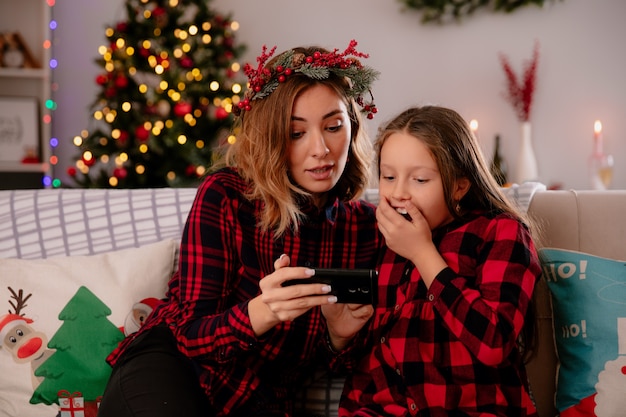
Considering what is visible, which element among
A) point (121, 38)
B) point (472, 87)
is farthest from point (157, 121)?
point (472, 87)

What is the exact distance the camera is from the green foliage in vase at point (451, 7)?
13.6 feet

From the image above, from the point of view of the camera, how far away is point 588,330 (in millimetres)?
1472

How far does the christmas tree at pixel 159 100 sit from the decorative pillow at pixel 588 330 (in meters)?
2.54

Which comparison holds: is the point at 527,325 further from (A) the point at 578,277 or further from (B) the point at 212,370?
(B) the point at 212,370

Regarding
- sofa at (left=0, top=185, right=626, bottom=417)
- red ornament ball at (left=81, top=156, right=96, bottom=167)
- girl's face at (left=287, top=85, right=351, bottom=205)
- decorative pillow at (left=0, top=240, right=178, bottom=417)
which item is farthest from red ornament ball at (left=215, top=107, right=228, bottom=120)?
girl's face at (left=287, top=85, right=351, bottom=205)

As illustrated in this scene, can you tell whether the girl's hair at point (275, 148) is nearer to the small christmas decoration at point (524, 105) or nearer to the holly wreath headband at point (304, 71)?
the holly wreath headband at point (304, 71)

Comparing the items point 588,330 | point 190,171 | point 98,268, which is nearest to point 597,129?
point 190,171

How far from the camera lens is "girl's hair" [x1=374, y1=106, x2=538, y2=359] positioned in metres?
1.37

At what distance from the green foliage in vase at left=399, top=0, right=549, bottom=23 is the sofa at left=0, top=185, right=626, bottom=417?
274cm

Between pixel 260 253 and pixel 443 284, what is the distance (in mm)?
446

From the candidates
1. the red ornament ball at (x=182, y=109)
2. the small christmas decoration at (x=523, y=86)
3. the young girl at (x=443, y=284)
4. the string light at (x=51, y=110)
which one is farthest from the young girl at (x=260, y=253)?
the string light at (x=51, y=110)

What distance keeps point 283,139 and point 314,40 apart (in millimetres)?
3130

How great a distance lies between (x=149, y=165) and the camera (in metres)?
3.77

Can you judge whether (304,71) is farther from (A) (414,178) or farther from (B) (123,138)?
(B) (123,138)
